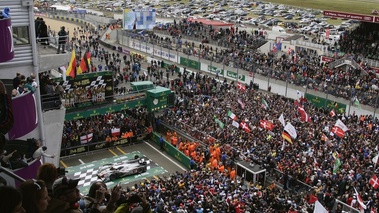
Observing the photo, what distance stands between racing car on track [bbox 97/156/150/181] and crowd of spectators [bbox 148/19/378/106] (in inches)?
641

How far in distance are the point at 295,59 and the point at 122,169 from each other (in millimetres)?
26621

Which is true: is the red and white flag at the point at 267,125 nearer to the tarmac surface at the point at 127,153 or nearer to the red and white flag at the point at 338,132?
the red and white flag at the point at 338,132

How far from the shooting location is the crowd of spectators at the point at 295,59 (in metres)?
33.1

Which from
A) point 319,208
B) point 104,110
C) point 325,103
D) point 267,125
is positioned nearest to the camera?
point 319,208

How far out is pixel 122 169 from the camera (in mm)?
22953

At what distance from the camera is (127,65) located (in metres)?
45.5

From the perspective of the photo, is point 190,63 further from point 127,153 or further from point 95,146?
point 95,146

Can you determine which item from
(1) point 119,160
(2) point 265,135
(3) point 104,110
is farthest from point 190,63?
(2) point 265,135

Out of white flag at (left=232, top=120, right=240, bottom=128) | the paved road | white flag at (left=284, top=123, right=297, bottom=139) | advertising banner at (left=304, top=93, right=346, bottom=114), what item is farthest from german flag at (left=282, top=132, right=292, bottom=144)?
advertising banner at (left=304, top=93, right=346, bottom=114)

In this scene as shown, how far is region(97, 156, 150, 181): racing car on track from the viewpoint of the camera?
2242cm

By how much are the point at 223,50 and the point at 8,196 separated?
47184mm

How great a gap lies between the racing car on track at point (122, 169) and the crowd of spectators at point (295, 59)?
16.3 metres

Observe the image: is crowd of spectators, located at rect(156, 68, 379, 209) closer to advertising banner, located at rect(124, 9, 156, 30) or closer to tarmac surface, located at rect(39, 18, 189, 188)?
tarmac surface, located at rect(39, 18, 189, 188)

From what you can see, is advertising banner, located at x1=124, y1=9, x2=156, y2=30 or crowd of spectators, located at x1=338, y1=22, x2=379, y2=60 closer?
crowd of spectators, located at x1=338, y1=22, x2=379, y2=60
